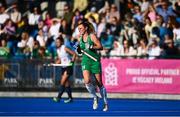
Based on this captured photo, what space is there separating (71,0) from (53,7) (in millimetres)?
908

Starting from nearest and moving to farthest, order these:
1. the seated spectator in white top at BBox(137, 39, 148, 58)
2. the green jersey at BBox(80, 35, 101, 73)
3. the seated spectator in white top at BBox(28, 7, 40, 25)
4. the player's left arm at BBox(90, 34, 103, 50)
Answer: the player's left arm at BBox(90, 34, 103, 50) → the green jersey at BBox(80, 35, 101, 73) → the seated spectator in white top at BBox(137, 39, 148, 58) → the seated spectator in white top at BBox(28, 7, 40, 25)

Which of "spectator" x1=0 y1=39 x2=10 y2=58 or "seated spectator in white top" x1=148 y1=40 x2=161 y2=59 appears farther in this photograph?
"spectator" x1=0 y1=39 x2=10 y2=58

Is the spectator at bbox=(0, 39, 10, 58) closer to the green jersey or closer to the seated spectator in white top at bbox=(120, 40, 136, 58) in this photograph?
the seated spectator in white top at bbox=(120, 40, 136, 58)

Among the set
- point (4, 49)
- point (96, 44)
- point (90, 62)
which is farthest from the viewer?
point (4, 49)

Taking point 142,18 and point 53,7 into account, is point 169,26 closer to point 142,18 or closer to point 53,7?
point 142,18

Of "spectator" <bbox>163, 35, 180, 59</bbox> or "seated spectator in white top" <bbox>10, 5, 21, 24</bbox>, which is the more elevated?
"seated spectator in white top" <bbox>10, 5, 21, 24</bbox>

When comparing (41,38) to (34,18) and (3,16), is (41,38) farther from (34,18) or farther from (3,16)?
(3,16)

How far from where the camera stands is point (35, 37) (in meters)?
25.4

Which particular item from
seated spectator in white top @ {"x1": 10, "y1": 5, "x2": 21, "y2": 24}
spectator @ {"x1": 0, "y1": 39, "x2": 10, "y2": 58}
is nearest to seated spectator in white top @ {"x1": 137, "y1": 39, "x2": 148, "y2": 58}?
spectator @ {"x1": 0, "y1": 39, "x2": 10, "y2": 58}

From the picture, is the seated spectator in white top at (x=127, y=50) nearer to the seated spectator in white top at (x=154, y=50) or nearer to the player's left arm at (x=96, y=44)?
the seated spectator in white top at (x=154, y=50)

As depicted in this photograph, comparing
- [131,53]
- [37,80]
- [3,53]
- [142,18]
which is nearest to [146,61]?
[131,53]

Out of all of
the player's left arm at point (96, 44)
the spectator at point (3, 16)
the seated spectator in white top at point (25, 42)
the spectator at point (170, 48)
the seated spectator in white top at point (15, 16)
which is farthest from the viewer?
the seated spectator in white top at point (15, 16)

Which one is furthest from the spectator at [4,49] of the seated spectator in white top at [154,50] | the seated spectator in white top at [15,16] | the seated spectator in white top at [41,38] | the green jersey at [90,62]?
the green jersey at [90,62]

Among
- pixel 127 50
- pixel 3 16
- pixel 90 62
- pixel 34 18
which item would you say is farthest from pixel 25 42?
pixel 90 62
